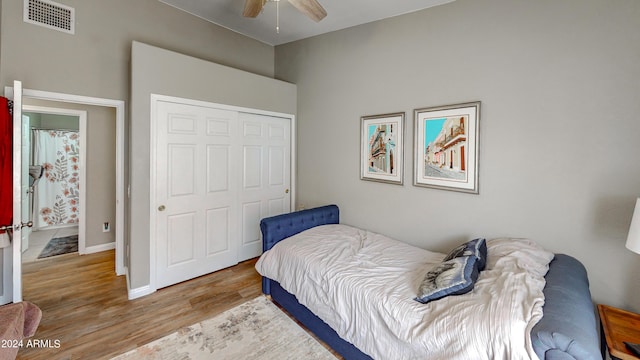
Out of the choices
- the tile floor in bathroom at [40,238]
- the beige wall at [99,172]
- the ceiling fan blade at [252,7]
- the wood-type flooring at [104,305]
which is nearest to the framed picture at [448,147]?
the ceiling fan blade at [252,7]

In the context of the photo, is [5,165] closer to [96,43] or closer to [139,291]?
[96,43]

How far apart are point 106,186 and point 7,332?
3294mm

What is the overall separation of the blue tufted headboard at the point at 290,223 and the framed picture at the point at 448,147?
114cm

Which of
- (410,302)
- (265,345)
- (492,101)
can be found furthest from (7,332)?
(492,101)

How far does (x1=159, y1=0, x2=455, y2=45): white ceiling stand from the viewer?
2566 millimetres

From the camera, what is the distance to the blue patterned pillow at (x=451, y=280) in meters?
1.48

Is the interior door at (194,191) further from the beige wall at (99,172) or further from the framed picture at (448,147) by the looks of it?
the framed picture at (448,147)

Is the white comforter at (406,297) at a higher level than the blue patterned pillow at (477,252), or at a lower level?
lower

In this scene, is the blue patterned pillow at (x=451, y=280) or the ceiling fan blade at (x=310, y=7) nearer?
the blue patterned pillow at (x=451, y=280)

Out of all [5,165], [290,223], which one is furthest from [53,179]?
[290,223]

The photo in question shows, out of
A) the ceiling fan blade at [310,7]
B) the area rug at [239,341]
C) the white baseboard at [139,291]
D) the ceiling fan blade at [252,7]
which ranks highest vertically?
the ceiling fan blade at [252,7]

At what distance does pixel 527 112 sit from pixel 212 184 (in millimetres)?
3182

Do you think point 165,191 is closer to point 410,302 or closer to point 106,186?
point 106,186

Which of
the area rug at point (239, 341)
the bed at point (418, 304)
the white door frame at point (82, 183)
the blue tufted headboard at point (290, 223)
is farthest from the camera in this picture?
the white door frame at point (82, 183)
